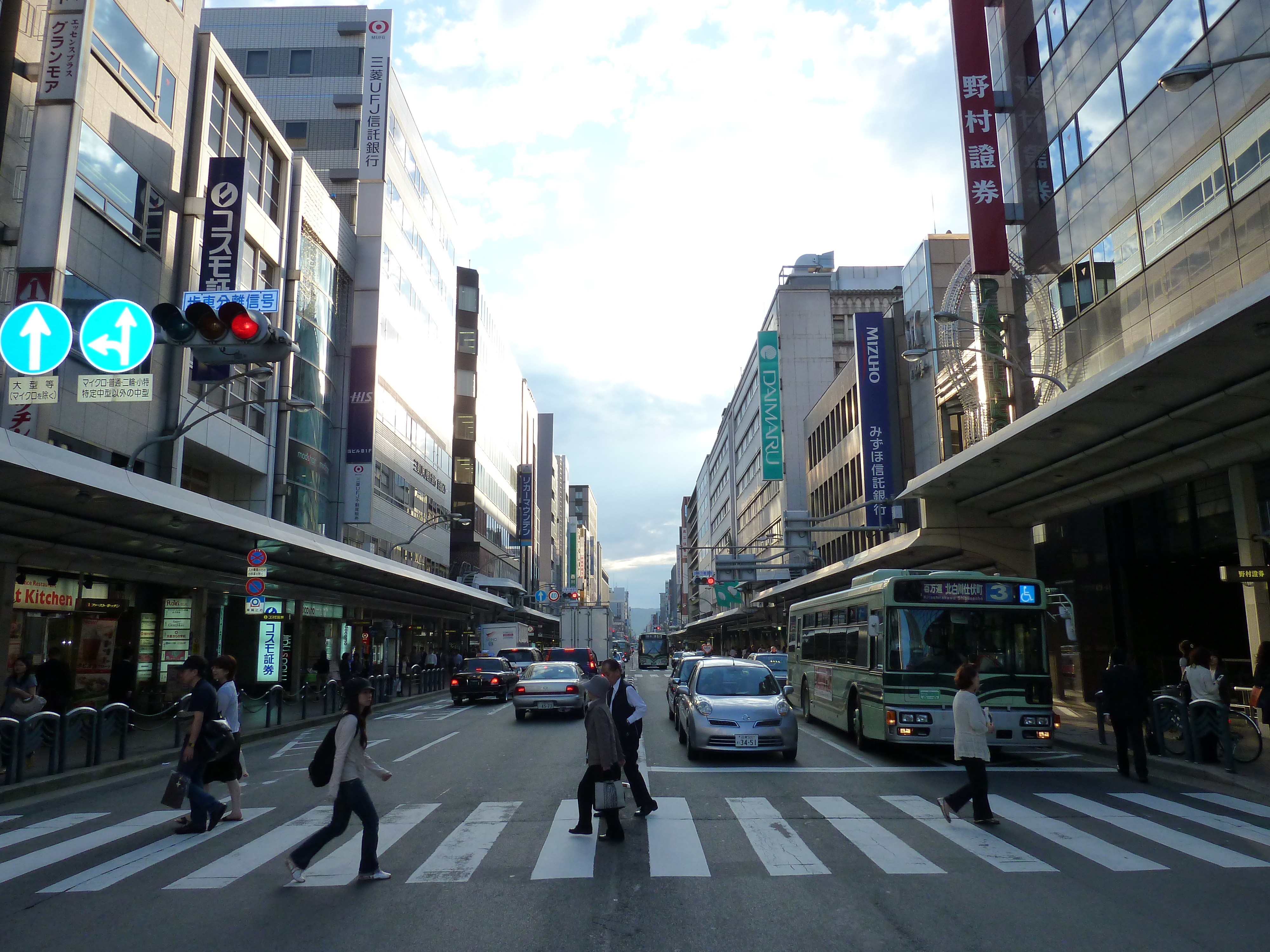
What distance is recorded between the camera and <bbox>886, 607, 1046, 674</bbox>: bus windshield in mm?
13766

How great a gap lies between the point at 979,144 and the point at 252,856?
2682 centimetres

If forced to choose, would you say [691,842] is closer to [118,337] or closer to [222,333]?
[222,333]

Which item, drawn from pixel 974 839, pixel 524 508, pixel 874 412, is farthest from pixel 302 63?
pixel 974 839

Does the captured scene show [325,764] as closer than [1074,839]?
Yes

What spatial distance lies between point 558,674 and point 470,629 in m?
55.5

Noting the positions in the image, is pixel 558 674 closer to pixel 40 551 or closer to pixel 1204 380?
pixel 40 551

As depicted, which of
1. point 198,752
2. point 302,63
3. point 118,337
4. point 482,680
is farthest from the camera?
point 302,63

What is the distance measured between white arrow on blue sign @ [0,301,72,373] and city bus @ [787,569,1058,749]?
12.1 meters

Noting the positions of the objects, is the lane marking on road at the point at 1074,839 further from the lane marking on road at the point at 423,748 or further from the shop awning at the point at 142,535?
the shop awning at the point at 142,535

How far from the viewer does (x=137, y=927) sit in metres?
6.02

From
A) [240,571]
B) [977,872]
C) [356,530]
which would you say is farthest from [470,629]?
[977,872]

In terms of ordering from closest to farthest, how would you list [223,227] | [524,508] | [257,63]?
[223,227] → [257,63] → [524,508]

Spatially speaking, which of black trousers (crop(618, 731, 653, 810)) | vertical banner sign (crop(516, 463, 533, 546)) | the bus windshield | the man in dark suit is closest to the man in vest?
black trousers (crop(618, 731, 653, 810))

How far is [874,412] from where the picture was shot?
146 ft
